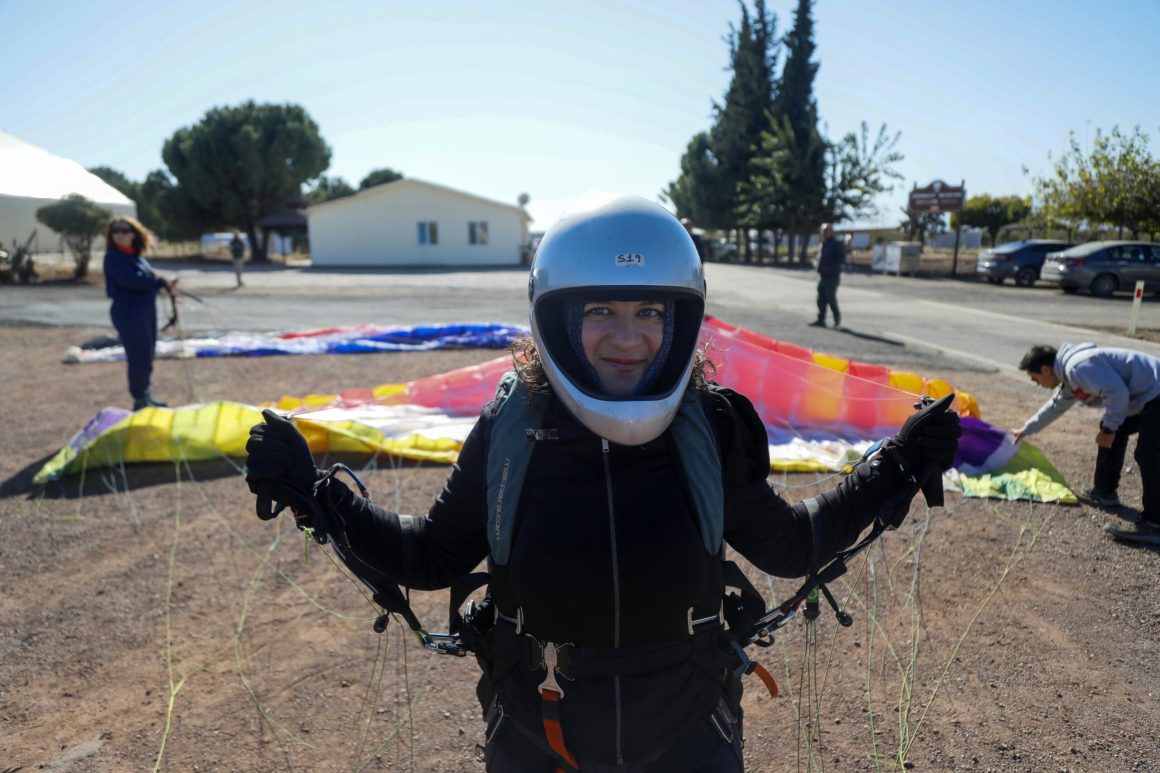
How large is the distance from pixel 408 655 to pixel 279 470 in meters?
2.07

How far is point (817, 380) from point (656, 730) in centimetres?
556

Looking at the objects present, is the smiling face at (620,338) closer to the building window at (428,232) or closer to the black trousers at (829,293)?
the black trousers at (829,293)

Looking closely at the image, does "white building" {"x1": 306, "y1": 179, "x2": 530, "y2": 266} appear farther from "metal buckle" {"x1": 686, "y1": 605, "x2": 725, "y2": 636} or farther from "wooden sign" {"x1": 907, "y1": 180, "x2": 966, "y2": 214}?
"metal buckle" {"x1": 686, "y1": 605, "x2": 725, "y2": 636}

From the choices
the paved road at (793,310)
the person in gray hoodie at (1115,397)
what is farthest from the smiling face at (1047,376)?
the paved road at (793,310)

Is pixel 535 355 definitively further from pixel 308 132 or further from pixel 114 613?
pixel 308 132

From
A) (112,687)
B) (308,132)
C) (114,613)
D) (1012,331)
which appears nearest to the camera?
(112,687)

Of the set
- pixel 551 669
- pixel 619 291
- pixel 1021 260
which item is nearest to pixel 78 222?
pixel 619 291

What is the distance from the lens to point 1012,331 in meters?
13.3

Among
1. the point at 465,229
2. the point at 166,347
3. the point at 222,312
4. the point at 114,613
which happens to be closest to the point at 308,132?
the point at 465,229

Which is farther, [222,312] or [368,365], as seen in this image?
[222,312]

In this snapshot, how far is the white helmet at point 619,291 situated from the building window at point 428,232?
132 ft

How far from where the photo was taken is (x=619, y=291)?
1621 millimetres

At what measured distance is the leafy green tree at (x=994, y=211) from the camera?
5434cm

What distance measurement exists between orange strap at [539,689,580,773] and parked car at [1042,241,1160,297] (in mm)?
23733
